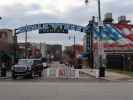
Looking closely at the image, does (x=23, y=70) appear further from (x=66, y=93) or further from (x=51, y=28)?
(x=66, y=93)

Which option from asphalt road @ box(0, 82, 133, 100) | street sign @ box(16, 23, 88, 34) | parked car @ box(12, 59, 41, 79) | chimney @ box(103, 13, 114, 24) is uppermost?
chimney @ box(103, 13, 114, 24)

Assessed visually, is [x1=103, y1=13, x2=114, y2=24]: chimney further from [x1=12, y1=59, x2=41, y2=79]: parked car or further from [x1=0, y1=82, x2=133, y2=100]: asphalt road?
[x1=0, y1=82, x2=133, y2=100]: asphalt road

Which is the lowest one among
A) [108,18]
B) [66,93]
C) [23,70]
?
[66,93]

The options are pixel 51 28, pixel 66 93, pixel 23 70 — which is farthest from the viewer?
pixel 51 28

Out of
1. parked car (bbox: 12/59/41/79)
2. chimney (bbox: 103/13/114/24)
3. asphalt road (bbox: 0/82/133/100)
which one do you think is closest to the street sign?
parked car (bbox: 12/59/41/79)

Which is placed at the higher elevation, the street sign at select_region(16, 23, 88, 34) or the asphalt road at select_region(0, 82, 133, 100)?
the street sign at select_region(16, 23, 88, 34)

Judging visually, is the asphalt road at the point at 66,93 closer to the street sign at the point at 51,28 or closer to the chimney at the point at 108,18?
the street sign at the point at 51,28

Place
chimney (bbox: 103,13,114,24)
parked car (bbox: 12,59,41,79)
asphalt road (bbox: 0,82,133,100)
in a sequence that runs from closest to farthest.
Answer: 1. asphalt road (bbox: 0,82,133,100)
2. parked car (bbox: 12,59,41,79)
3. chimney (bbox: 103,13,114,24)

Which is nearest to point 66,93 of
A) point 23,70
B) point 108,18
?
point 23,70

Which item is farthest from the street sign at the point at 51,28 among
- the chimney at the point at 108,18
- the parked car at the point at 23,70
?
the chimney at the point at 108,18

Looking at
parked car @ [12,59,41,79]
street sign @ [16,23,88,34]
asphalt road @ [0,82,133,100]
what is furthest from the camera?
street sign @ [16,23,88,34]

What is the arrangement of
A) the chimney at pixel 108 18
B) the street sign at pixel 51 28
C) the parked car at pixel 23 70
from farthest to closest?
1. the chimney at pixel 108 18
2. the street sign at pixel 51 28
3. the parked car at pixel 23 70

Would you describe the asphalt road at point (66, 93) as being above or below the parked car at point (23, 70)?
below

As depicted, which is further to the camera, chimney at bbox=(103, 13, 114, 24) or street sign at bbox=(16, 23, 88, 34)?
chimney at bbox=(103, 13, 114, 24)
